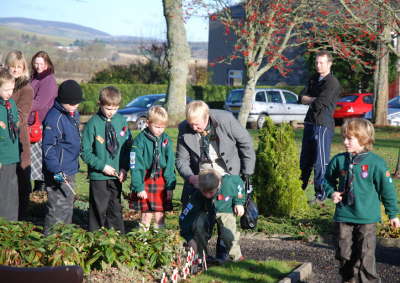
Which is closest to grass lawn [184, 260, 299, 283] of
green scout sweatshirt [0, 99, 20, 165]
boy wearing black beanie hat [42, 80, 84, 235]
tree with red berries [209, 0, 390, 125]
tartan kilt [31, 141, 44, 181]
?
boy wearing black beanie hat [42, 80, 84, 235]

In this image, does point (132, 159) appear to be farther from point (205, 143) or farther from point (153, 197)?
point (205, 143)

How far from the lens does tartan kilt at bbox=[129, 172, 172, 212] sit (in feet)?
21.2

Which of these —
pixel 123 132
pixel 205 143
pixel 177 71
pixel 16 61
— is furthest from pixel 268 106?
pixel 205 143

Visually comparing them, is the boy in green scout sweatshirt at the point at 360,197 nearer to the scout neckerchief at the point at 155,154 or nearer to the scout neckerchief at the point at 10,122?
the scout neckerchief at the point at 155,154

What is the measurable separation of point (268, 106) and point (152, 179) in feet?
64.5

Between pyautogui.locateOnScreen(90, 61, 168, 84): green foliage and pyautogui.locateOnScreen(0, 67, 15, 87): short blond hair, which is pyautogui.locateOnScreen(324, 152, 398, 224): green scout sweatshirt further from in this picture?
pyautogui.locateOnScreen(90, 61, 168, 84): green foliage

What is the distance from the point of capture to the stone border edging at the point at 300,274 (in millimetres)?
5598

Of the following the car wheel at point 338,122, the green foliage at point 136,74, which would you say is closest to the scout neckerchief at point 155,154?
the car wheel at point 338,122

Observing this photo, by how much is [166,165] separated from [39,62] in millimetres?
2435

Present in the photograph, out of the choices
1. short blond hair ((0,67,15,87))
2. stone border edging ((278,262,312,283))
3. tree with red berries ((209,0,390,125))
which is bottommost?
stone border edging ((278,262,312,283))

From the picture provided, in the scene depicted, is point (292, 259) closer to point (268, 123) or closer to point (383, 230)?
point (383, 230)

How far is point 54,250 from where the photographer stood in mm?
4922

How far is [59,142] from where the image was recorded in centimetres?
640

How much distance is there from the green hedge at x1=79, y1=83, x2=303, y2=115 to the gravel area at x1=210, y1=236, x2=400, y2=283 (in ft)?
90.1
